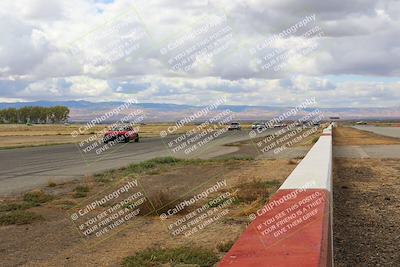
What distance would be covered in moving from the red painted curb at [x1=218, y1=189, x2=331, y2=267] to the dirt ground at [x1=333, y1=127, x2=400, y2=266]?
4.81ft

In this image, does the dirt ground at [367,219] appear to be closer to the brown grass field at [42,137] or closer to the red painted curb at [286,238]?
the red painted curb at [286,238]

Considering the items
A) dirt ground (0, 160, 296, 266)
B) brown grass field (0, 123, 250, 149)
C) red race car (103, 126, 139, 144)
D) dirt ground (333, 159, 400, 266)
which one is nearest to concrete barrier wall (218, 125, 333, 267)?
dirt ground (333, 159, 400, 266)

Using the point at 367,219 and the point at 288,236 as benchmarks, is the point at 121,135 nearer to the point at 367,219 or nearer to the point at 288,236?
the point at 367,219

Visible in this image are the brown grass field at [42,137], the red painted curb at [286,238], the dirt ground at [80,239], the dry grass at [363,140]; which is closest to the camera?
the red painted curb at [286,238]

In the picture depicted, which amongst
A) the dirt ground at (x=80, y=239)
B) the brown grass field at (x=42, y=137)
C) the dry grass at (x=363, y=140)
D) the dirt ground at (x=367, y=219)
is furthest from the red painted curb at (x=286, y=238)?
the brown grass field at (x=42, y=137)

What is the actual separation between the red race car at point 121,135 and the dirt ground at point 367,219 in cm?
2875

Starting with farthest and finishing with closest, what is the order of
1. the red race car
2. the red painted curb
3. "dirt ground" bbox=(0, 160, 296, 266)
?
the red race car
"dirt ground" bbox=(0, 160, 296, 266)
the red painted curb

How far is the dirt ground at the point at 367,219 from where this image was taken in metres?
6.25

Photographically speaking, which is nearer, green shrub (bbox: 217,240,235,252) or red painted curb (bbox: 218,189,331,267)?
red painted curb (bbox: 218,189,331,267)

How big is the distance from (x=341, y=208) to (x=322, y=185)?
12.6 feet

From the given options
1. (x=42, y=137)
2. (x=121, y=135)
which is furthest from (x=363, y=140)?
(x=42, y=137)

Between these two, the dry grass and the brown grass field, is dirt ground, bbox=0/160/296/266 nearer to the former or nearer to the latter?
the dry grass

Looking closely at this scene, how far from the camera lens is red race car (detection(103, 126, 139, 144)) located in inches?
1682

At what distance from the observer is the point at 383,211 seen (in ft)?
31.2
